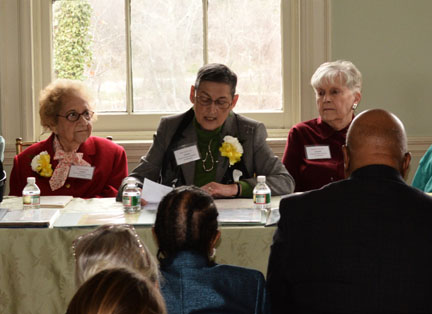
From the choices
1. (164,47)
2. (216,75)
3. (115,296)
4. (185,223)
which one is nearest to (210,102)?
(216,75)

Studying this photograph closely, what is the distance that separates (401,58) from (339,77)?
0.86 m

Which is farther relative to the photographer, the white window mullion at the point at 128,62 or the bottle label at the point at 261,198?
the white window mullion at the point at 128,62

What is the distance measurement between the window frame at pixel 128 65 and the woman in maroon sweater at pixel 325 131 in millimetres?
572

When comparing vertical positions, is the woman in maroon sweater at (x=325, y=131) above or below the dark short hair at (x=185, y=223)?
above

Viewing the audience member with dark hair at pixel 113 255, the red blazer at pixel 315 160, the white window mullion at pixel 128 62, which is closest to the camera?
the audience member with dark hair at pixel 113 255

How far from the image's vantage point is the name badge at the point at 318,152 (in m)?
4.18

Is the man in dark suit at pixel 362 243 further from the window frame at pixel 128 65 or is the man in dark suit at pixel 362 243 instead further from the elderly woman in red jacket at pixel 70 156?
the window frame at pixel 128 65

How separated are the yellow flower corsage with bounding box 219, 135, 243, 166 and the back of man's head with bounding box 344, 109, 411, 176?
158 centimetres

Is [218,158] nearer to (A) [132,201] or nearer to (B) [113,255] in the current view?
(A) [132,201]

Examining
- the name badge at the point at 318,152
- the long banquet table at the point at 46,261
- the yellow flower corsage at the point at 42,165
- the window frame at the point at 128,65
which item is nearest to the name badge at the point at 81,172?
the yellow flower corsage at the point at 42,165

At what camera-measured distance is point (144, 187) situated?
10.9ft

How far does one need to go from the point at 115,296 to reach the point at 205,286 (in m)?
0.96

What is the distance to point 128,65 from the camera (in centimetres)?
503

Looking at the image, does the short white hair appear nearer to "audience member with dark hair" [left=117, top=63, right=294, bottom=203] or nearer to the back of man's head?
"audience member with dark hair" [left=117, top=63, right=294, bottom=203]
